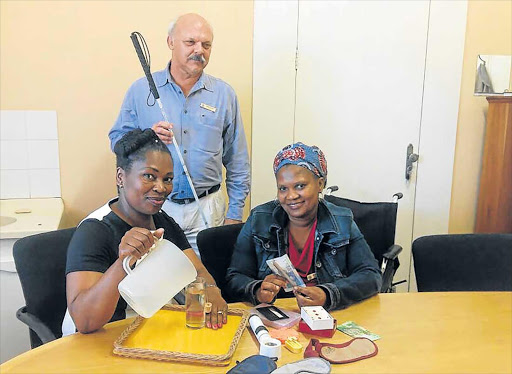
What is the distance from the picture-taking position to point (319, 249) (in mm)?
1840

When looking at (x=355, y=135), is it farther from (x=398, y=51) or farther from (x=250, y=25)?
(x=250, y=25)

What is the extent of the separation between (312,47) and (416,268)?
1.46m

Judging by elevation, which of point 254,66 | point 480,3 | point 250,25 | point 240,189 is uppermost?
point 480,3

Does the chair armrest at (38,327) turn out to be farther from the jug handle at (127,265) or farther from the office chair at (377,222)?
the office chair at (377,222)

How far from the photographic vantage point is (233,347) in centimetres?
132

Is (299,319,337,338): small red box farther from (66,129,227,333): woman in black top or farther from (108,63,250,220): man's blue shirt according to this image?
(108,63,250,220): man's blue shirt

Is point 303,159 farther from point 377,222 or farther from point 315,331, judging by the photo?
point 377,222

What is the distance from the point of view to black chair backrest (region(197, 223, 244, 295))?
1.96 metres

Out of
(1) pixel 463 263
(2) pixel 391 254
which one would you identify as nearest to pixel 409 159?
(2) pixel 391 254

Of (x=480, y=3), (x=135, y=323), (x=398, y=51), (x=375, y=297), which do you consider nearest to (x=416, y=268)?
(x=375, y=297)

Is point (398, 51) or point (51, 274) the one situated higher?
point (398, 51)

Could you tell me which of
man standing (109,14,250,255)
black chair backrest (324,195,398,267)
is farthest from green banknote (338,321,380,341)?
black chair backrest (324,195,398,267)

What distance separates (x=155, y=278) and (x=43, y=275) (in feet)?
2.28

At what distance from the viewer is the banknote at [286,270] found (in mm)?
1604
